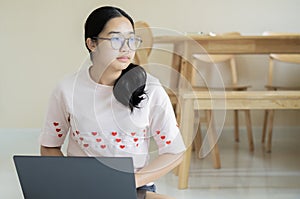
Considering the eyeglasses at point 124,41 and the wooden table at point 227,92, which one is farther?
the wooden table at point 227,92

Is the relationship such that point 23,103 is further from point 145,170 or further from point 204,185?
point 145,170

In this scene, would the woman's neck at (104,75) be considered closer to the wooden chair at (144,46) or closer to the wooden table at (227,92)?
the wooden chair at (144,46)

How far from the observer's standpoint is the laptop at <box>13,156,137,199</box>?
1.13 meters

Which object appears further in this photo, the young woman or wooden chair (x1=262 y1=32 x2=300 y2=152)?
wooden chair (x1=262 y1=32 x2=300 y2=152)

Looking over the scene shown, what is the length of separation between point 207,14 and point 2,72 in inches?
59.9

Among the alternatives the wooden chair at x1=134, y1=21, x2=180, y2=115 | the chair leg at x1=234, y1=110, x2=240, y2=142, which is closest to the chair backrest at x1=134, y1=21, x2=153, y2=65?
the wooden chair at x1=134, y1=21, x2=180, y2=115

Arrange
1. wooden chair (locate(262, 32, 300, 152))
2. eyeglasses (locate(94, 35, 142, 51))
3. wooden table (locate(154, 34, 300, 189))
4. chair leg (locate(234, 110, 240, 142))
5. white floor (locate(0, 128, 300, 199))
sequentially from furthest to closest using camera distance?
chair leg (locate(234, 110, 240, 142)), wooden chair (locate(262, 32, 300, 152)), white floor (locate(0, 128, 300, 199)), wooden table (locate(154, 34, 300, 189)), eyeglasses (locate(94, 35, 142, 51))

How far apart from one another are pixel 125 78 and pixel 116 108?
8cm

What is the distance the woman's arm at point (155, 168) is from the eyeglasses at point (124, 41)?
279 millimetres

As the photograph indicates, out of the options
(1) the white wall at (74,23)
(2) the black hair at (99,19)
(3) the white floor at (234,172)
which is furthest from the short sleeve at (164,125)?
(1) the white wall at (74,23)

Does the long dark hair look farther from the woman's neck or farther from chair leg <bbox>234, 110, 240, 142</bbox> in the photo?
chair leg <bbox>234, 110, 240, 142</bbox>

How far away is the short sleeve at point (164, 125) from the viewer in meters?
1.24

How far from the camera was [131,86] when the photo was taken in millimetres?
1179

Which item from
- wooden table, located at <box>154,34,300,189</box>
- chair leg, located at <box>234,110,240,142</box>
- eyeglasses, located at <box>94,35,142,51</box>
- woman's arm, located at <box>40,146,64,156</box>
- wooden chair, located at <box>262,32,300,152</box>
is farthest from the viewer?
chair leg, located at <box>234,110,240,142</box>
